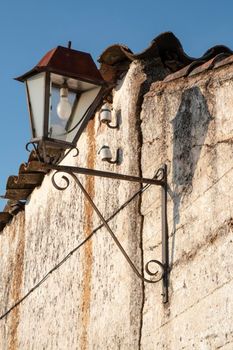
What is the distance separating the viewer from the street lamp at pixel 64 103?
457cm

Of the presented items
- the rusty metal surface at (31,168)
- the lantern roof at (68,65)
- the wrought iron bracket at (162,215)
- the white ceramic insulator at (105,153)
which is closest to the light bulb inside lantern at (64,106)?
the lantern roof at (68,65)

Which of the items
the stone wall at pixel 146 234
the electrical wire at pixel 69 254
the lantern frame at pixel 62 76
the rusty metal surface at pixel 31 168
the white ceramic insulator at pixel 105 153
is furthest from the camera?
the rusty metal surface at pixel 31 168

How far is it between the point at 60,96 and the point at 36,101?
0.13 m

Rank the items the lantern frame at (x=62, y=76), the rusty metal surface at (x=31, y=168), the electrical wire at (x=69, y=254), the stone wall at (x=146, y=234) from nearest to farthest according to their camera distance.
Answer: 1. the stone wall at (x=146, y=234)
2. the lantern frame at (x=62, y=76)
3. the electrical wire at (x=69, y=254)
4. the rusty metal surface at (x=31, y=168)

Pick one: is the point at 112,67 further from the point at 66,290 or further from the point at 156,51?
the point at 66,290

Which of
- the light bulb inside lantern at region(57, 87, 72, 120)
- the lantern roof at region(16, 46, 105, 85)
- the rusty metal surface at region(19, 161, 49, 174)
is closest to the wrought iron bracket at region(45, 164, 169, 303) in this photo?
the light bulb inside lantern at region(57, 87, 72, 120)

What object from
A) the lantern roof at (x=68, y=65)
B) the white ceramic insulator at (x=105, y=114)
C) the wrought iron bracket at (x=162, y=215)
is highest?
the white ceramic insulator at (x=105, y=114)

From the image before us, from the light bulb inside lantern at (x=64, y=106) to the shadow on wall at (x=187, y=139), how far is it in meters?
0.66

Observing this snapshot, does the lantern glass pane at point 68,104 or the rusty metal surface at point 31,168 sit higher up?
the rusty metal surface at point 31,168

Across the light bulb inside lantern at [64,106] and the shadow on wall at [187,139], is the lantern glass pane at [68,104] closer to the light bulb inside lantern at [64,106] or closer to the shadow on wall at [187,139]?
the light bulb inside lantern at [64,106]

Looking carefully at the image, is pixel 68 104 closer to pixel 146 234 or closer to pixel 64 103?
pixel 64 103

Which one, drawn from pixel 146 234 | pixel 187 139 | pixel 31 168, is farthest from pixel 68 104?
pixel 31 168

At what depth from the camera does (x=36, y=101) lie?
183 inches

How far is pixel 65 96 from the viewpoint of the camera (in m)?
4.64
